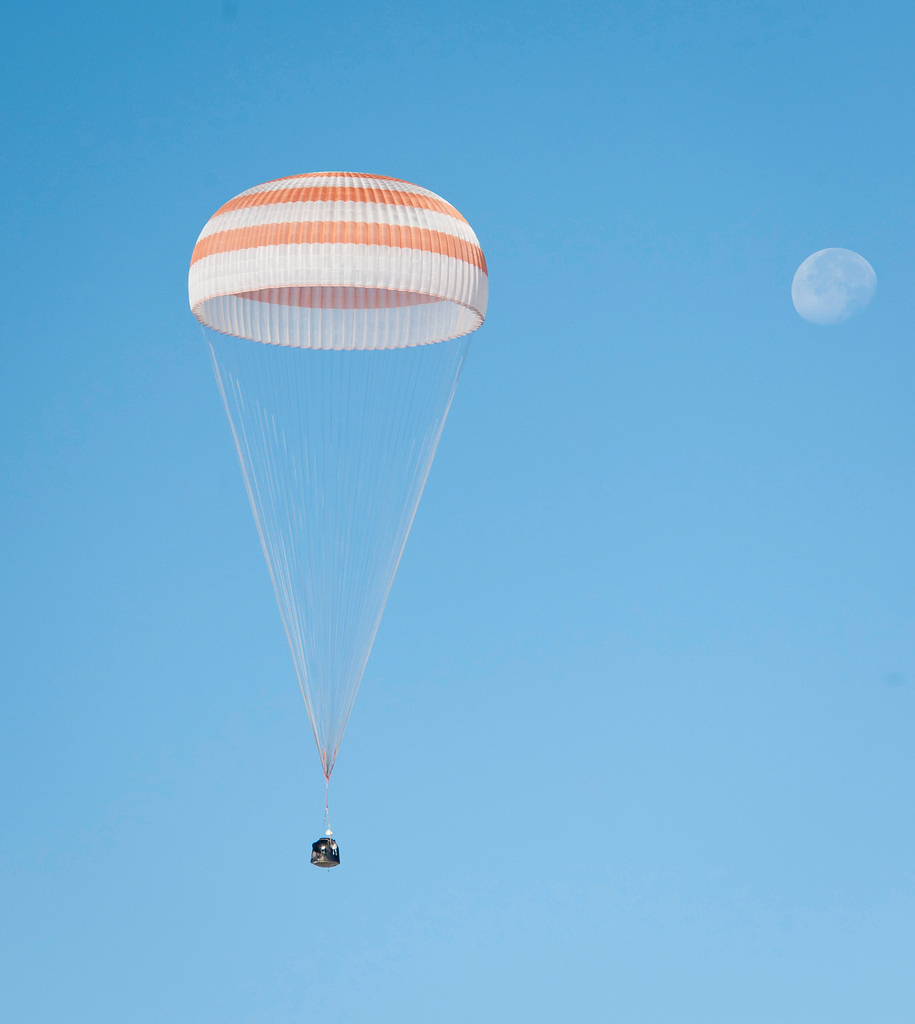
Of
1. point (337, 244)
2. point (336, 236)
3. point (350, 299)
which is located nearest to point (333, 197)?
point (336, 236)

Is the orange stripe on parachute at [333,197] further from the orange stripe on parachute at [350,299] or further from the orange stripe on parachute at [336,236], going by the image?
the orange stripe on parachute at [350,299]

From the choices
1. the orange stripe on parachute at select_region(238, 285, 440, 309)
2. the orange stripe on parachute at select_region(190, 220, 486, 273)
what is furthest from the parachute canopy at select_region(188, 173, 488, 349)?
the orange stripe on parachute at select_region(238, 285, 440, 309)

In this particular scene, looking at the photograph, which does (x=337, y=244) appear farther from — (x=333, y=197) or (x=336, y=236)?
(x=333, y=197)

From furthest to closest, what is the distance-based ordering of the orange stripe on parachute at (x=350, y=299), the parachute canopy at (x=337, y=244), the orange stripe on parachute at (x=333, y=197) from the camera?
the orange stripe on parachute at (x=350, y=299), the orange stripe on parachute at (x=333, y=197), the parachute canopy at (x=337, y=244)

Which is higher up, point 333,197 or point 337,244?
point 333,197

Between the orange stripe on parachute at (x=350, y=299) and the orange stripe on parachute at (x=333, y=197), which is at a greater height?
the orange stripe on parachute at (x=350, y=299)

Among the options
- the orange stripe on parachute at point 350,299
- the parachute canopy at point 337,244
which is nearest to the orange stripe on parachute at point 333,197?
the parachute canopy at point 337,244

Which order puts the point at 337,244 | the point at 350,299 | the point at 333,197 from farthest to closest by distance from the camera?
the point at 350,299 < the point at 333,197 < the point at 337,244

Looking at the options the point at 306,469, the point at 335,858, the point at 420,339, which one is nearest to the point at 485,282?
the point at 420,339

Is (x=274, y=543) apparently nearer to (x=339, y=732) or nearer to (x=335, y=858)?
(x=339, y=732)
